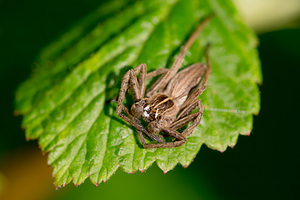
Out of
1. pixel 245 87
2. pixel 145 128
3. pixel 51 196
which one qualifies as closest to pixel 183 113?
pixel 145 128

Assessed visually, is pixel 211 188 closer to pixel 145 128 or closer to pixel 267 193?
pixel 267 193

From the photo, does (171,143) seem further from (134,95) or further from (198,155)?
(198,155)

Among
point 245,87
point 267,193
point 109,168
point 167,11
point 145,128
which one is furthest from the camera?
point 267,193

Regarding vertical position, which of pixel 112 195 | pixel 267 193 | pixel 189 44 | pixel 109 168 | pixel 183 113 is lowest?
pixel 267 193

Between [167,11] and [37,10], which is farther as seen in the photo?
[37,10]

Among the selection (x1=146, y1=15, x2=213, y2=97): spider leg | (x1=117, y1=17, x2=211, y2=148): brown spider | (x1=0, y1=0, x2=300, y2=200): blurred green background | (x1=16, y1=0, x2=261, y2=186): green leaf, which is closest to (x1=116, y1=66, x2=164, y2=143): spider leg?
(x1=117, y1=17, x2=211, y2=148): brown spider

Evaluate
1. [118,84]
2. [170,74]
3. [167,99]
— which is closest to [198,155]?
[167,99]

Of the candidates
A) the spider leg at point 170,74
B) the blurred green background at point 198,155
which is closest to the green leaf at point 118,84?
→ the spider leg at point 170,74
